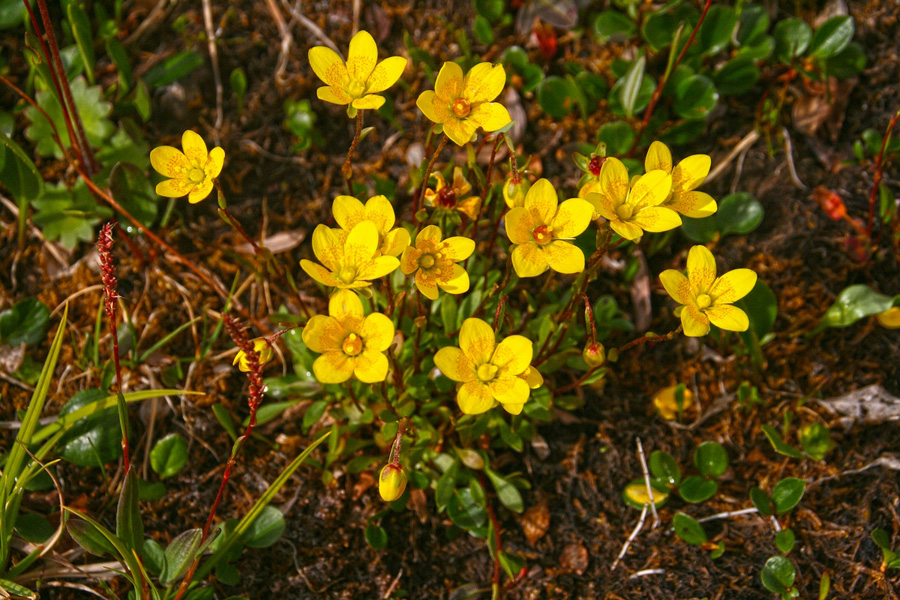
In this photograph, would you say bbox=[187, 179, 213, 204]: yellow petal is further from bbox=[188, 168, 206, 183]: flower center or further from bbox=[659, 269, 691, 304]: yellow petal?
bbox=[659, 269, 691, 304]: yellow petal

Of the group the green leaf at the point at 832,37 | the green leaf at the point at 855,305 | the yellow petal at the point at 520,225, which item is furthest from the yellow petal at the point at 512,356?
the green leaf at the point at 832,37

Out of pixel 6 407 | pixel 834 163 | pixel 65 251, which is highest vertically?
pixel 834 163

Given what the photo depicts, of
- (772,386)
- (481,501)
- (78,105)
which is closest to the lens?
(481,501)

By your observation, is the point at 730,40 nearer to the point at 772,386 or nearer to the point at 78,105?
the point at 772,386

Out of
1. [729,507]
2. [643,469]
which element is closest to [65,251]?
[643,469]

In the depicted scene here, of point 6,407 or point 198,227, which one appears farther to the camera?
point 198,227

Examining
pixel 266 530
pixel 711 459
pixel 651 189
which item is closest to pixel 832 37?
pixel 651 189

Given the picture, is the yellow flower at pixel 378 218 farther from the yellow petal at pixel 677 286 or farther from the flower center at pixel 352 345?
the yellow petal at pixel 677 286

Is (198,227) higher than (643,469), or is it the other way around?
(198,227)
